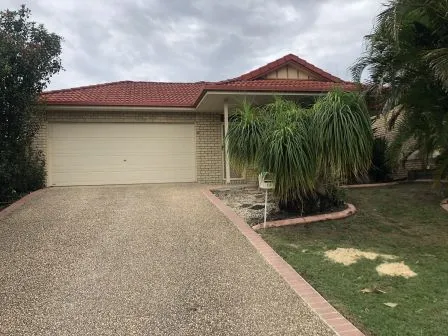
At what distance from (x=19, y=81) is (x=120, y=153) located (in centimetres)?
476

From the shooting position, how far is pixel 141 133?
16.2m

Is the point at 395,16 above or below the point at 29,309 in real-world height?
above

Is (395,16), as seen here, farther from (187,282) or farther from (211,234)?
(187,282)

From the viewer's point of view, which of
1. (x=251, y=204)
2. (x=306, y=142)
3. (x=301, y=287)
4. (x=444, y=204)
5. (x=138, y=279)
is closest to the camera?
(x=301, y=287)

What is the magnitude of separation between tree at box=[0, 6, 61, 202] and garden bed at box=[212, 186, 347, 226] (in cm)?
538

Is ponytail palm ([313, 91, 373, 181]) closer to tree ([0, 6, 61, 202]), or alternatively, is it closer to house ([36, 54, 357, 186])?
house ([36, 54, 357, 186])

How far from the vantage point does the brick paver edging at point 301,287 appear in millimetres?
4719

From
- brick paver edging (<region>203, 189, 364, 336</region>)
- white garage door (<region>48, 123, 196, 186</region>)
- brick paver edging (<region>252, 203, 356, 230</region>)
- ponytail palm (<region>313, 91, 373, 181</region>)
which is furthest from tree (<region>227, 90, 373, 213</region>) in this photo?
white garage door (<region>48, 123, 196, 186</region>)

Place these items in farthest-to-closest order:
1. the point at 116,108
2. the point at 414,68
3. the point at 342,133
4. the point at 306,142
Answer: the point at 116,108
the point at 414,68
the point at 306,142
the point at 342,133

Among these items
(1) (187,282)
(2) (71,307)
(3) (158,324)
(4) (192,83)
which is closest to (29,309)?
(2) (71,307)

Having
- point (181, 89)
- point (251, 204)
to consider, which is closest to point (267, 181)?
point (251, 204)

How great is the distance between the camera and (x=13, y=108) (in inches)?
467

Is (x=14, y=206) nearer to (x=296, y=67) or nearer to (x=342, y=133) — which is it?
(x=342, y=133)

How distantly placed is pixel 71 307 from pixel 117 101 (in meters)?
11.3
